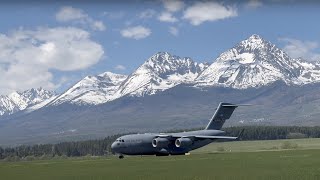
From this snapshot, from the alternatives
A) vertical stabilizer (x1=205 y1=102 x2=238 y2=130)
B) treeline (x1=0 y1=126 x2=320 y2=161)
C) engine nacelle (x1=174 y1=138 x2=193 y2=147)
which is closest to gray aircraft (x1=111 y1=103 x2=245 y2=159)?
engine nacelle (x1=174 y1=138 x2=193 y2=147)

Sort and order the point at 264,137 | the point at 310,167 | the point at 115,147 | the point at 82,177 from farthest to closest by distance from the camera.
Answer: the point at 264,137 < the point at 115,147 < the point at 310,167 < the point at 82,177

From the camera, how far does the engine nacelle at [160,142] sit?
82.2 m

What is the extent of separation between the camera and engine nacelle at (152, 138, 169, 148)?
8219cm

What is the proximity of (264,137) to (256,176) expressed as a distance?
157976 millimetres

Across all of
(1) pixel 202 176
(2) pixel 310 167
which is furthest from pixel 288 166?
(1) pixel 202 176

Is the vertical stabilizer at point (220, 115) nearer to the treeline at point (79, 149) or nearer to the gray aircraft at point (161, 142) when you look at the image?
the gray aircraft at point (161, 142)

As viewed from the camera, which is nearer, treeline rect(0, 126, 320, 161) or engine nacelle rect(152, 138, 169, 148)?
engine nacelle rect(152, 138, 169, 148)

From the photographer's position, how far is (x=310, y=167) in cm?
4453

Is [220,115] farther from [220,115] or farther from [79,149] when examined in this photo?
[79,149]

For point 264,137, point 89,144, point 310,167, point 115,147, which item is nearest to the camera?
point 310,167

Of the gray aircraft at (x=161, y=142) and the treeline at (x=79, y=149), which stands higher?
the treeline at (x=79, y=149)

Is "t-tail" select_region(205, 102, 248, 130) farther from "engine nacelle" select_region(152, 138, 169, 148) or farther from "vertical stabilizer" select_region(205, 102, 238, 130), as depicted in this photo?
"engine nacelle" select_region(152, 138, 169, 148)

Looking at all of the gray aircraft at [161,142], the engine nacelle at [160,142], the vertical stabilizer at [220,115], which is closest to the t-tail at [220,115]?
the vertical stabilizer at [220,115]

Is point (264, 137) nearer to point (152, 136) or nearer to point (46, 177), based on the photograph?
point (152, 136)
